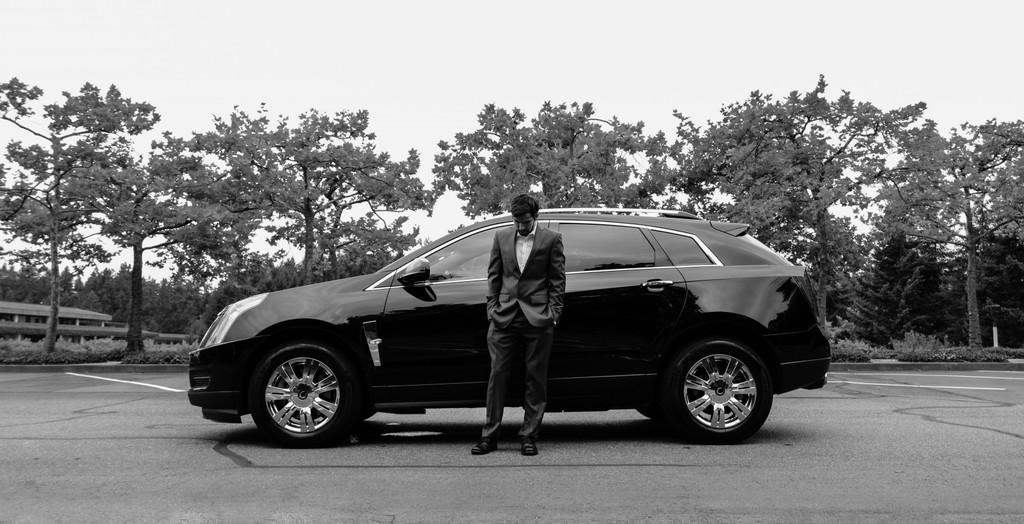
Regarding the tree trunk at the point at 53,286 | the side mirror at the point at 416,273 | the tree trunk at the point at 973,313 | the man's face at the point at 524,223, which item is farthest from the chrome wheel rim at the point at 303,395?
the tree trunk at the point at 973,313

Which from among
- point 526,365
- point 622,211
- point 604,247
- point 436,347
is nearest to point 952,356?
point 622,211

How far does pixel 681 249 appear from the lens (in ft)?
19.2

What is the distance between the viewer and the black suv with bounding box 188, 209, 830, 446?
218 inches

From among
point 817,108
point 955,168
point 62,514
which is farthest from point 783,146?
point 62,514

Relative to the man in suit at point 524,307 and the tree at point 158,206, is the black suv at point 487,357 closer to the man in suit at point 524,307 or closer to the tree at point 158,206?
the man in suit at point 524,307

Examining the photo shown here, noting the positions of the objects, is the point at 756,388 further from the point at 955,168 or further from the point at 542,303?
the point at 955,168

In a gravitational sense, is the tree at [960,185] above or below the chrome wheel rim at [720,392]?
above

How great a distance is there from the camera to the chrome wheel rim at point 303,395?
553cm

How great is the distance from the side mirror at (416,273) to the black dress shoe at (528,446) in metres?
1.34

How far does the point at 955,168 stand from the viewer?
78.0 ft

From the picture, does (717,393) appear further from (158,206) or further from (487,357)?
(158,206)

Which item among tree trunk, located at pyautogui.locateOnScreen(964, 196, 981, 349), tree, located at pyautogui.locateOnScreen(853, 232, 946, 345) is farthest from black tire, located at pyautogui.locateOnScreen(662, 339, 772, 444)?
tree, located at pyautogui.locateOnScreen(853, 232, 946, 345)

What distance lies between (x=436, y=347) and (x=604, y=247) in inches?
57.4

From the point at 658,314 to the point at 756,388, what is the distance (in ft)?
2.85
